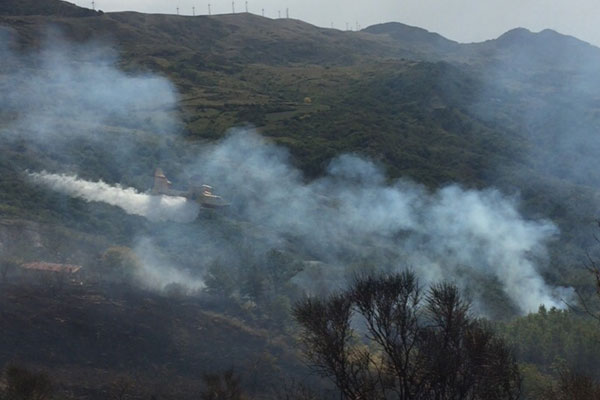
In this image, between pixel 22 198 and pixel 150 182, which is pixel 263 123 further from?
pixel 22 198

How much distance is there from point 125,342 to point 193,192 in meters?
33.8

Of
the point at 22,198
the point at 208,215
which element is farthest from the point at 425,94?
the point at 22,198

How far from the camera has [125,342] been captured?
42.2m

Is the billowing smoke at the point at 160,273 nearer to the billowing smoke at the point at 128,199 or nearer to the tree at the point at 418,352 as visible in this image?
the billowing smoke at the point at 128,199

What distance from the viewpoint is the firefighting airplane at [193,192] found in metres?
74.1

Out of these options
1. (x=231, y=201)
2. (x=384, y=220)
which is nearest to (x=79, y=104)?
(x=231, y=201)

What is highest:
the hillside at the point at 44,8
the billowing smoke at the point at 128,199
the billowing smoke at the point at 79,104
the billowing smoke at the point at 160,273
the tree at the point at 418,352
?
the hillside at the point at 44,8

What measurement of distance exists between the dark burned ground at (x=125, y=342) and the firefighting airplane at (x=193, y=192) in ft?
79.1

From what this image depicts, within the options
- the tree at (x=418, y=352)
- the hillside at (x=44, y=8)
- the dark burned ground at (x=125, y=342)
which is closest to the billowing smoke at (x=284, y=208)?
the dark burned ground at (x=125, y=342)

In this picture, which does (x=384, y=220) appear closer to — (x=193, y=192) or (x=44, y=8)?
(x=193, y=192)

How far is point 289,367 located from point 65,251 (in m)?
25.5

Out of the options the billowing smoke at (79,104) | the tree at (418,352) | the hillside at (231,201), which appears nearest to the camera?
the tree at (418,352)

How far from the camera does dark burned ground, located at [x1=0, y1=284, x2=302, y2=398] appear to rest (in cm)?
3759

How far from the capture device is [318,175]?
92.9 meters
